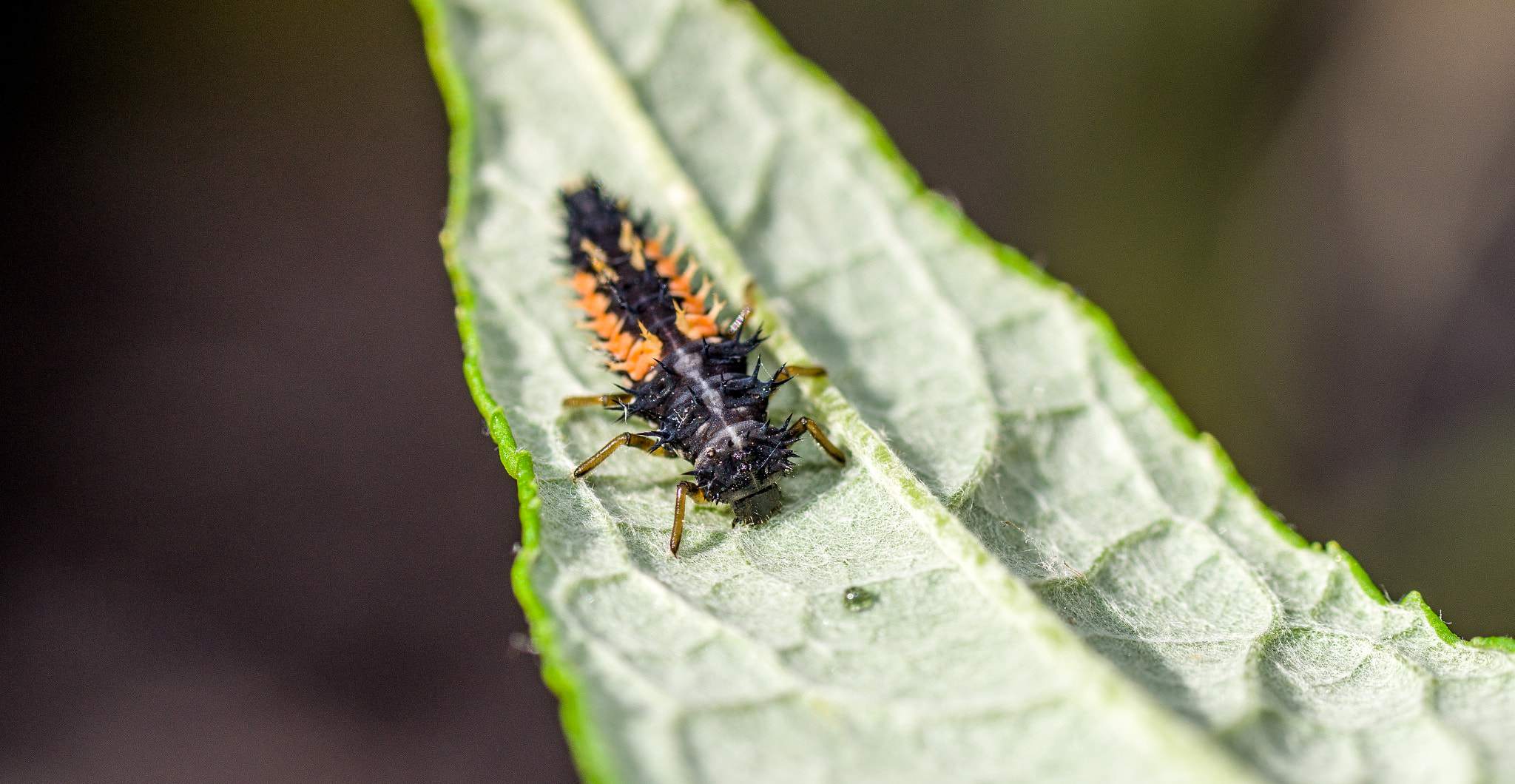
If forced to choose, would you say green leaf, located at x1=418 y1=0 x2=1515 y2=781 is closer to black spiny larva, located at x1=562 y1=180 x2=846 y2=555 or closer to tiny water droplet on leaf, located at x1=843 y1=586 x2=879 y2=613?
tiny water droplet on leaf, located at x1=843 y1=586 x2=879 y2=613

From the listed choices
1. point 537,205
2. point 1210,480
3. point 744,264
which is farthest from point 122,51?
point 1210,480

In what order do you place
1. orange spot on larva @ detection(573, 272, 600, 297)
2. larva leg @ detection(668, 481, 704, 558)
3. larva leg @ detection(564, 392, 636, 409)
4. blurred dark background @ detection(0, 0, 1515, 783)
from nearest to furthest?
larva leg @ detection(668, 481, 704, 558) < larva leg @ detection(564, 392, 636, 409) < orange spot on larva @ detection(573, 272, 600, 297) < blurred dark background @ detection(0, 0, 1515, 783)

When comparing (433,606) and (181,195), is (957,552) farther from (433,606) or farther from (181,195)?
(181,195)

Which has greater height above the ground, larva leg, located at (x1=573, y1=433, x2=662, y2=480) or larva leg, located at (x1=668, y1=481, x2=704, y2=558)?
larva leg, located at (x1=573, y1=433, x2=662, y2=480)

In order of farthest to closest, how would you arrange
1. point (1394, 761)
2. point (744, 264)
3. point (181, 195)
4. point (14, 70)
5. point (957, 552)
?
point (181, 195), point (14, 70), point (744, 264), point (957, 552), point (1394, 761)

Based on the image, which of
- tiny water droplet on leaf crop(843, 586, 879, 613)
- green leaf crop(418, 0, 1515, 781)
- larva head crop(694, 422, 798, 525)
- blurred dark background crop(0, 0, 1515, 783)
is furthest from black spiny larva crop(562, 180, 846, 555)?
blurred dark background crop(0, 0, 1515, 783)

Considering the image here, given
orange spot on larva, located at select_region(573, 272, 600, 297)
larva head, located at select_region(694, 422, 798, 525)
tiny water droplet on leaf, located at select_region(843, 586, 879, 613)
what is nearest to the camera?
tiny water droplet on leaf, located at select_region(843, 586, 879, 613)

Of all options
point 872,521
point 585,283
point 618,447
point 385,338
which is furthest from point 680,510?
point 385,338
